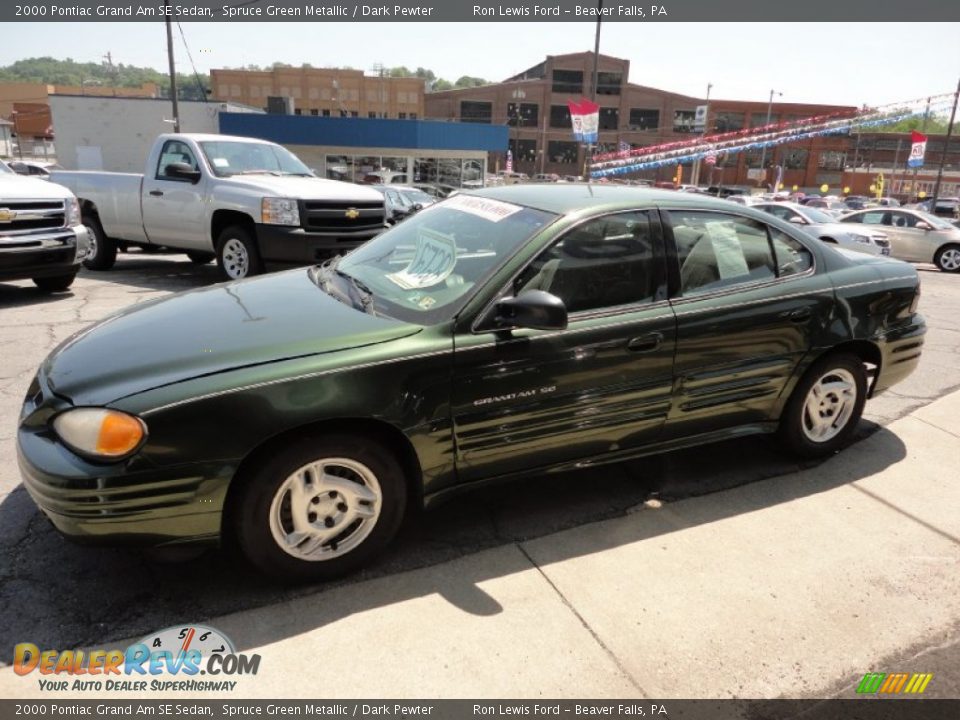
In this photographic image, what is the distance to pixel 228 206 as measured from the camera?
8.14 metres

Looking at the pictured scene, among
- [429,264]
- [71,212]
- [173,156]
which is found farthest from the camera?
[173,156]

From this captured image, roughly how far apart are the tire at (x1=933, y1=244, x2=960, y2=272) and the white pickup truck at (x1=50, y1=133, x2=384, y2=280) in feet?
45.8

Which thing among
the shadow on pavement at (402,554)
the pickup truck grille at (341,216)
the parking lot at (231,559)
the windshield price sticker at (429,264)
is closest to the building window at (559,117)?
the pickup truck grille at (341,216)

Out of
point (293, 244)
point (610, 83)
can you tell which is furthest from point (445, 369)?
point (610, 83)

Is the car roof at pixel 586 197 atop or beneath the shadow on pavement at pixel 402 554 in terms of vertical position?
atop

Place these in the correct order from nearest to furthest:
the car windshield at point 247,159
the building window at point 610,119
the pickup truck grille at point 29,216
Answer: the pickup truck grille at point 29,216 → the car windshield at point 247,159 → the building window at point 610,119

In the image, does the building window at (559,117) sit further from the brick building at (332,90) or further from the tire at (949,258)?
the tire at (949,258)

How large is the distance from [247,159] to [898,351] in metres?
7.68

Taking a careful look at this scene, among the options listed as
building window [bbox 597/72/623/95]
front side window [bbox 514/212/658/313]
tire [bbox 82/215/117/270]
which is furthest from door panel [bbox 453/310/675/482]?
building window [bbox 597/72/623/95]

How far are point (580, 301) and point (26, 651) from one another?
2563 millimetres

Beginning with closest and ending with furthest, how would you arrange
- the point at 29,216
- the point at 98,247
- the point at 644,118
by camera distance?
the point at 29,216, the point at 98,247, the point at 644,118

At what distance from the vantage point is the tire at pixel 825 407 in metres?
Result: 3.91

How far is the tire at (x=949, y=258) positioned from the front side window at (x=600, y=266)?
16019 millimetres

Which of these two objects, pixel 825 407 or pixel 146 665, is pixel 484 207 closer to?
pixel 825 407
